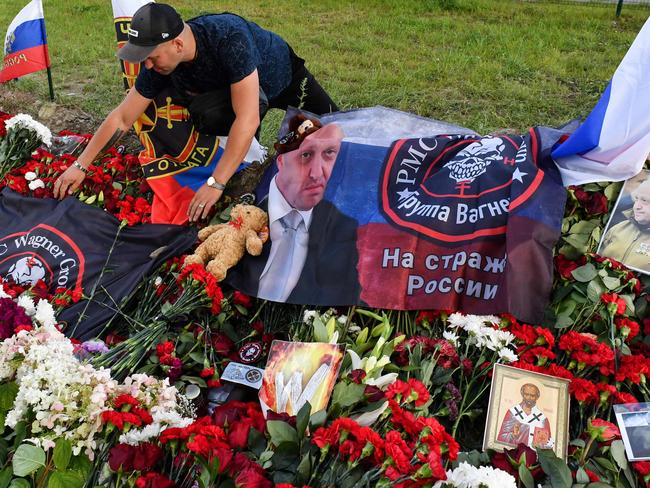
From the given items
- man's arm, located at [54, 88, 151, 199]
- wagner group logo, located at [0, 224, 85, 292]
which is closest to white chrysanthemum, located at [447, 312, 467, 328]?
wagner group logo, located at [0, 224, 85, 292]

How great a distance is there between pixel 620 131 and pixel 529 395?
41.5 inches

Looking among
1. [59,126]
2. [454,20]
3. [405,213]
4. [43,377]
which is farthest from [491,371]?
[454,20]

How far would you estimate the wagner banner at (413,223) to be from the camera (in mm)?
2334

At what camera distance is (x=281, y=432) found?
1712 mm

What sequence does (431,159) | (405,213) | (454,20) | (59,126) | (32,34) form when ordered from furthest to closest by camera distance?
(454,20), (59,126), (32,34), (431,159), (405,213)

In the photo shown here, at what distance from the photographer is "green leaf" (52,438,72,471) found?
1.72 m

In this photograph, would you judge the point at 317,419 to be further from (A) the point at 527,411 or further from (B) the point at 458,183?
(B) the point at 458,183

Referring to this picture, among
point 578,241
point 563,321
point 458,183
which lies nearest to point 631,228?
point 578,241

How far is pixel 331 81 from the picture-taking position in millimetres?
5703

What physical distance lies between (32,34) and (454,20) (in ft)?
16.1

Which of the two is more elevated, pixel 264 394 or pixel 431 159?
pixel 431 159

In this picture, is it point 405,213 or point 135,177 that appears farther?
point 135,177

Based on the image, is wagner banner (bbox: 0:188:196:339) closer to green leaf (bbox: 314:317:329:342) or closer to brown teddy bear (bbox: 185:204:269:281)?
brown teddy bear (bbox: 185:204:269:281)

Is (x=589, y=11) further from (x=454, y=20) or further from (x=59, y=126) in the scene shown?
(x=59, y=126)
